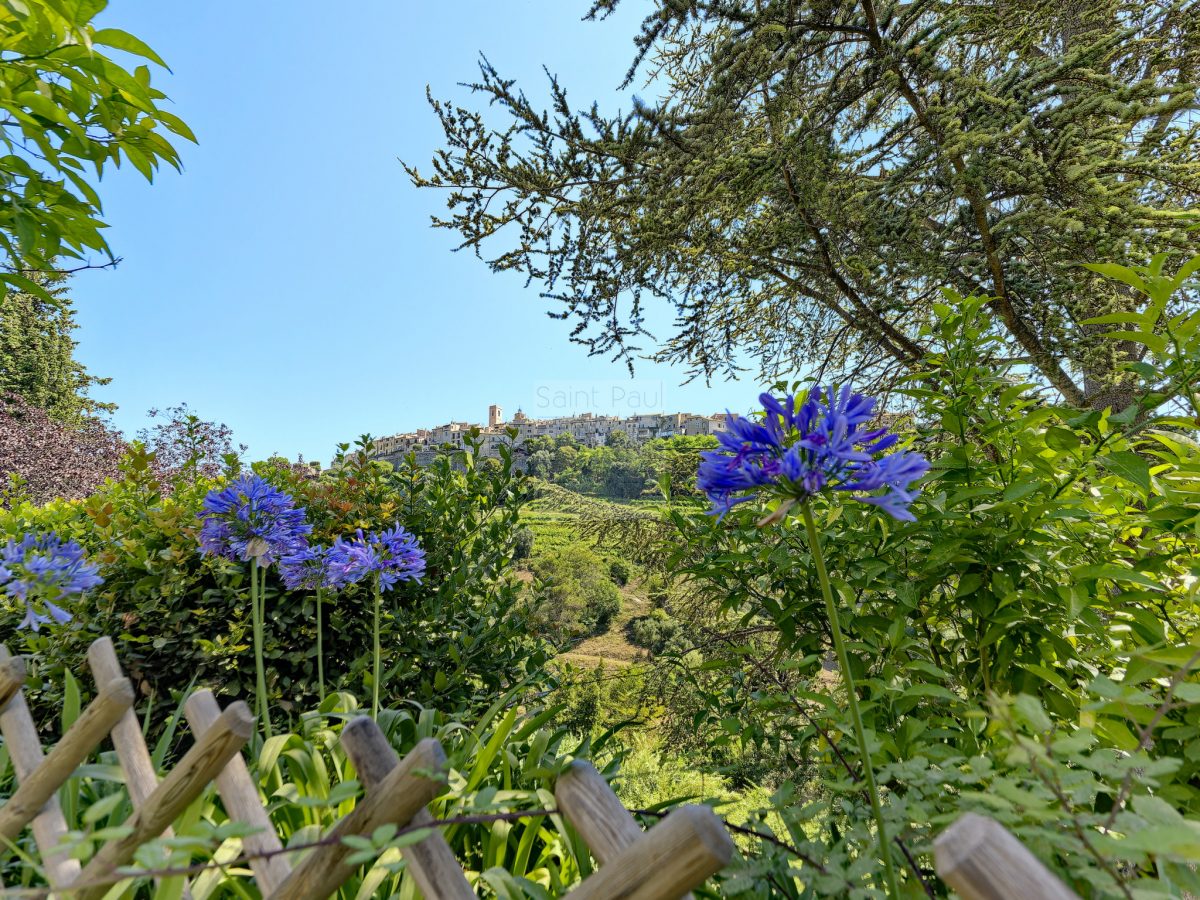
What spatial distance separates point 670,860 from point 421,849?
0.39 metres

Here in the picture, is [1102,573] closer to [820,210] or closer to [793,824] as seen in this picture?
[793,824]

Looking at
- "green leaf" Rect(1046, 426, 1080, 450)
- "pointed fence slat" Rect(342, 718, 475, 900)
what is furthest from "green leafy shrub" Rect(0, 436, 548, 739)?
"green leaf" Rect(1046, 426, 1080, 450)

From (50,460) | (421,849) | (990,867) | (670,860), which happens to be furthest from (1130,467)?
(50,460)

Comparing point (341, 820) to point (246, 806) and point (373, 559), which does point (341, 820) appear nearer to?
point (246, 806)

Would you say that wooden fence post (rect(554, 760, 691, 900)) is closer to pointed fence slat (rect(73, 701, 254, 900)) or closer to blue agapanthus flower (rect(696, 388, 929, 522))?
blue agapanthus flower (rect(696, 388, 929, 522))

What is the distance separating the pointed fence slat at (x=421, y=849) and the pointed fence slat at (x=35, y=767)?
2.78ft

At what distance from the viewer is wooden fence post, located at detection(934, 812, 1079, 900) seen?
17.1 inches

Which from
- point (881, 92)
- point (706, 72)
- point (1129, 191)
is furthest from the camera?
point (706, 72)

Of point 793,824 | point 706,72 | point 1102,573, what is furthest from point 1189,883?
point 706,72

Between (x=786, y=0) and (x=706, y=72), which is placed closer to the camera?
(x=786, y=0)

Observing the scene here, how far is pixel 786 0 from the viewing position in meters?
2.94

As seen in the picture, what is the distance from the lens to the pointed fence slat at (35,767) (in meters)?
1.15

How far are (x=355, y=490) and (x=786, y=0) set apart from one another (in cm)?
344

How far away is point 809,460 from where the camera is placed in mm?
869
